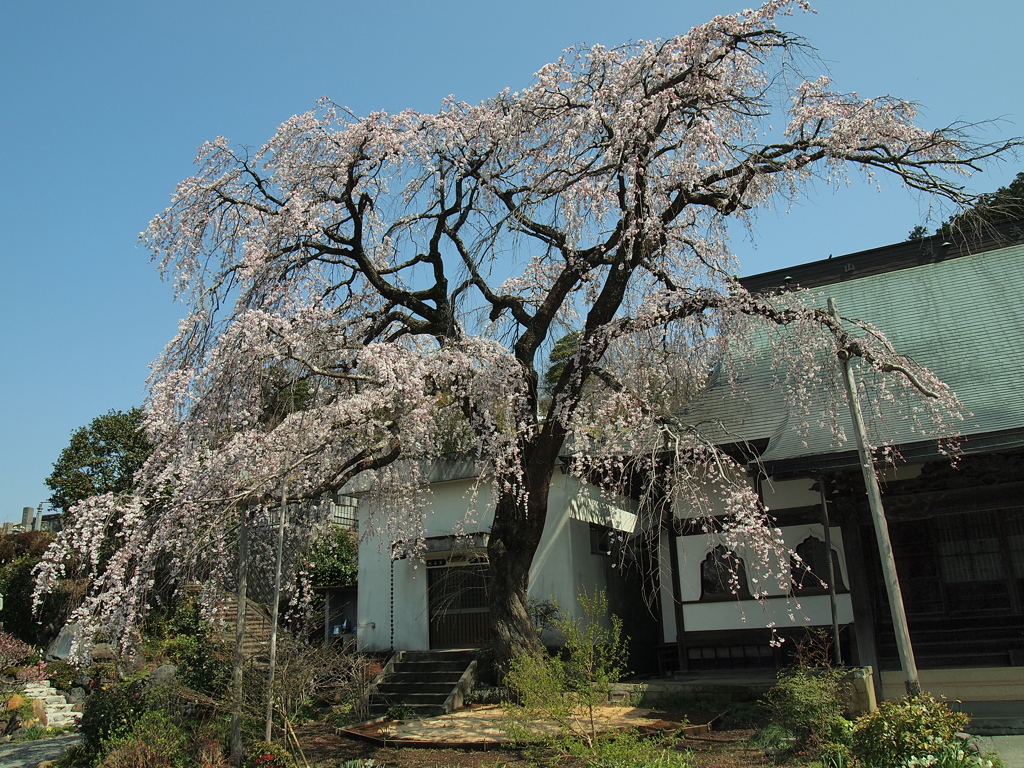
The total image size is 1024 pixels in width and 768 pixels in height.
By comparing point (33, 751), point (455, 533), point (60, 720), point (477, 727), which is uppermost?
point (455, 533)

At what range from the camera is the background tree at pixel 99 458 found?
68.9 feet

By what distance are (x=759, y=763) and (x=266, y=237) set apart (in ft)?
27.6

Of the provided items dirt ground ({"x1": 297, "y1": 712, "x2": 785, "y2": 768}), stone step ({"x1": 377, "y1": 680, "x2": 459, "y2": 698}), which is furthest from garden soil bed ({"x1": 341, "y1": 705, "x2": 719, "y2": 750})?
stone step ({"x1": 377, "y1": 680, "x2": 459, "y2": 698})

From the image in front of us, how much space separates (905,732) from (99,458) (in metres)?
21.1

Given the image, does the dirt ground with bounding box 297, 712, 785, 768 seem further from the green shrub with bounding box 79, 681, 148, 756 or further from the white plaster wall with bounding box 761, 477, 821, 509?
the white plaster wall with bounding box 761, 477, 821, 509

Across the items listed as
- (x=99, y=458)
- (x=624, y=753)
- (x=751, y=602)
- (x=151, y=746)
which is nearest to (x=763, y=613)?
(x=751, y=602)

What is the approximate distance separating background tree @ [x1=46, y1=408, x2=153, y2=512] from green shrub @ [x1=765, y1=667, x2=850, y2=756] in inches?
720

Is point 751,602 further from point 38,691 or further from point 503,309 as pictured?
point 38,691

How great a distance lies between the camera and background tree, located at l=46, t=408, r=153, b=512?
21.0m

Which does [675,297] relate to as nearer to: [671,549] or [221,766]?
[671,549]

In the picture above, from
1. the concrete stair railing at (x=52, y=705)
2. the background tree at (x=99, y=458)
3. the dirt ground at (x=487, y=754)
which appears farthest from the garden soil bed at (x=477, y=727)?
the background tree at (x=99, y=458)

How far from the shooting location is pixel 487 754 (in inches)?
352

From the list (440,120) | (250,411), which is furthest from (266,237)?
(440,120)

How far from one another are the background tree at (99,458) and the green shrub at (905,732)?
19416 millimetres
